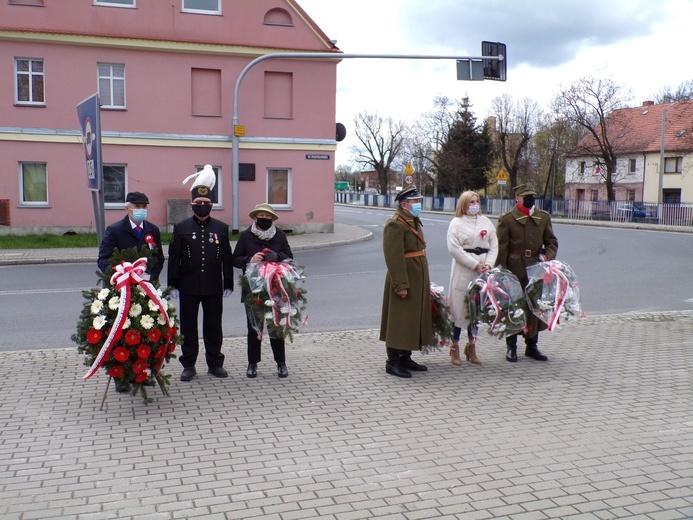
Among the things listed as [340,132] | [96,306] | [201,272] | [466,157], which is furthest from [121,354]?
[466,157]

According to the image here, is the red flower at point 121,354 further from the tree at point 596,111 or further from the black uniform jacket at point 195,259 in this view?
the tree at point 596,111

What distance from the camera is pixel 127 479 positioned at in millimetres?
4602

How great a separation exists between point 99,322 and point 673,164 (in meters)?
59.7

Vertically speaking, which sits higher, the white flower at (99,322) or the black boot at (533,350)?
the white flower at (99,322)

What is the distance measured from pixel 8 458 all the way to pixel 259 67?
2280 cm

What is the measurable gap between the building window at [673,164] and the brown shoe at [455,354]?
55.5 metres

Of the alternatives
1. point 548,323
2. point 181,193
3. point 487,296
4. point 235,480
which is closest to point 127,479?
point 235,480

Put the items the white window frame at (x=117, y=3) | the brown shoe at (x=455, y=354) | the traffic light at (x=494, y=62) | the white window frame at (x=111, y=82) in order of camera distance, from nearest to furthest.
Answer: the brown shoe at (x=455, y=354)
the traffic light at (x=494, y=62)
the white window frame at (x=117, y=3)
the white window frame at (x=111, y=82)

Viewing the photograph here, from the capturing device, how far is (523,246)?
316 inches

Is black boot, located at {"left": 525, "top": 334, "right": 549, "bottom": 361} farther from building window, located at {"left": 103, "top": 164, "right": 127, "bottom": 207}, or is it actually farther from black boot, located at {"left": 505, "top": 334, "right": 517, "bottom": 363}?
building window, located at {"left": 103, "top": 164, "right": 127, "bottom": 207}

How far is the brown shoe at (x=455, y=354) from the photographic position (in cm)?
780

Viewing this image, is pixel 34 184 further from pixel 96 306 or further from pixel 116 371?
pixel 116 371

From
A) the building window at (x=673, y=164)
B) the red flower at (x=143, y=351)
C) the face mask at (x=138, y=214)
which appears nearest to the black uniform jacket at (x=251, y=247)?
the face mask at (x=138, y=214)

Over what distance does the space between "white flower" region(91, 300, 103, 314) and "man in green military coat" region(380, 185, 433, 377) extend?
9.08 ft
